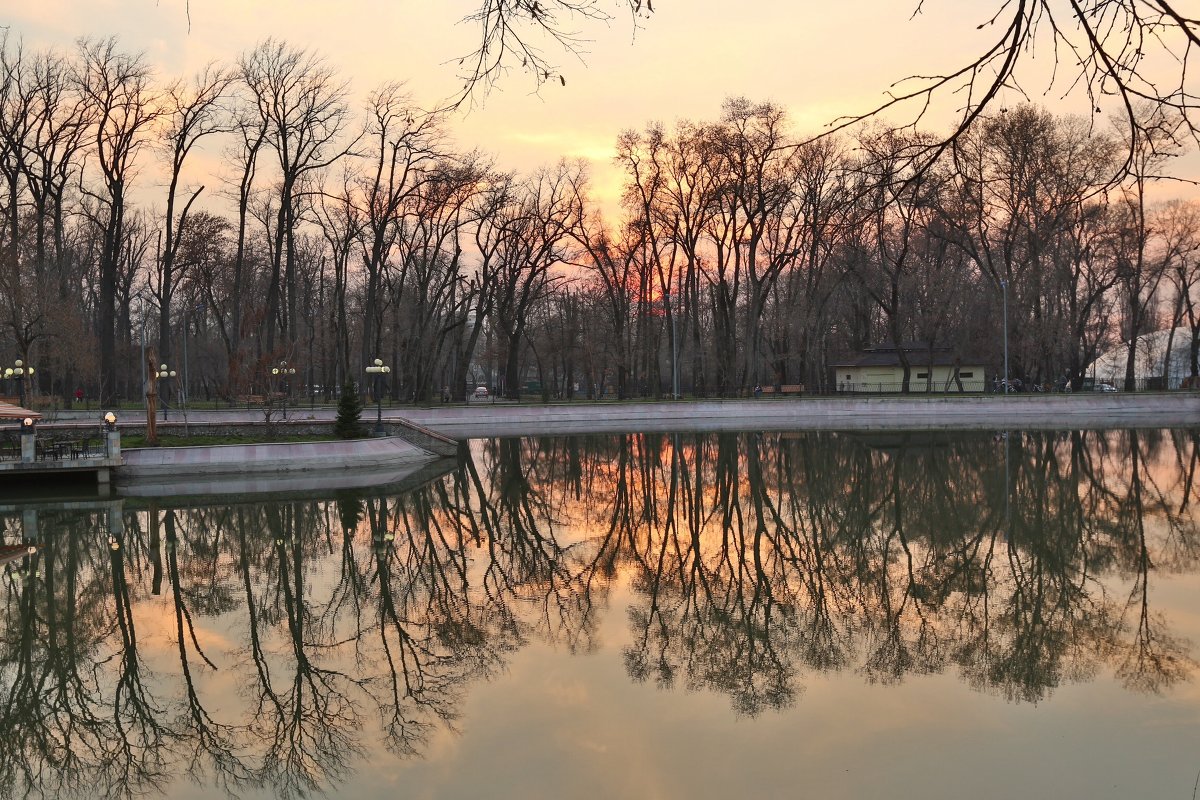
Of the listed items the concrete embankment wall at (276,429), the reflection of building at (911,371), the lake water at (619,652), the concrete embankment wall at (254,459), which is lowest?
the lake water at (619,652)

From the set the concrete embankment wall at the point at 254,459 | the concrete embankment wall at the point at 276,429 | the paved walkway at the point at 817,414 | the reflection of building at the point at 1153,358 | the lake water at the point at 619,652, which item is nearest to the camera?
the lake water at the point at 619,652

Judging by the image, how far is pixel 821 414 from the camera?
50.2 metres

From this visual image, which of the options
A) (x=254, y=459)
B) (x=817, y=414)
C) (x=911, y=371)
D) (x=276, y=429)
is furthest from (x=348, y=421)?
(x=911, y=371)

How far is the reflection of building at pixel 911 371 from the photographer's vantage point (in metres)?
62.4

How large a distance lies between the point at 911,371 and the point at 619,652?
191ft

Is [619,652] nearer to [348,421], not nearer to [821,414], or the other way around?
[348,421]

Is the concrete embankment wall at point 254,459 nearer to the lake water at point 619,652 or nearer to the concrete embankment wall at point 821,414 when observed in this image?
the lake water at point 619,652

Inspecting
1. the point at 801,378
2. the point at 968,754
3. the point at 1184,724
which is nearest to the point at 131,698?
the point at 968,754

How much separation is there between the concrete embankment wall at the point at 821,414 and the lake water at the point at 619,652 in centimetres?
2694

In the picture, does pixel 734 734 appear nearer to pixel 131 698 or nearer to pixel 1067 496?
pixel 131 698

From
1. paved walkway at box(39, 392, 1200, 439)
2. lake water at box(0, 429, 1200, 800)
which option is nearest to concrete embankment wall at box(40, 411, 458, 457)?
lake water at box(0, 429, 1200, 800)

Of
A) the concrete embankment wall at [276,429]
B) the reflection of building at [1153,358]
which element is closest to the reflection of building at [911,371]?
the reflection of building at [1153,358]

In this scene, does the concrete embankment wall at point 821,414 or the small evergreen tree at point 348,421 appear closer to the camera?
the small evergreen tree at point 348,421

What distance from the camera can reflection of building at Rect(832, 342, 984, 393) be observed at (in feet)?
205
